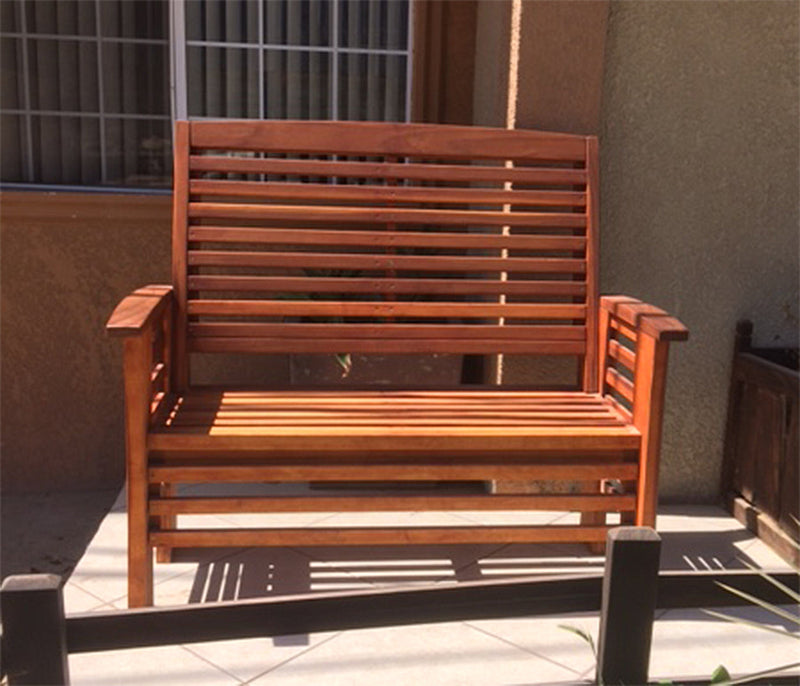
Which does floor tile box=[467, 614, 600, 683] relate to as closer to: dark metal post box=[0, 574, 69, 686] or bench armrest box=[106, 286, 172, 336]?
bench armrest box=[106, 286, 172, 336]

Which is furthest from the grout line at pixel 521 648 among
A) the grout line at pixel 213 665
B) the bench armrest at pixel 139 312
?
the bench armrest at pixel 139 312

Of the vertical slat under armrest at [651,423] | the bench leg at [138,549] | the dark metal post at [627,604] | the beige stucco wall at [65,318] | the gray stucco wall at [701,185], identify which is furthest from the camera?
the beige stucco wall at [65,318]

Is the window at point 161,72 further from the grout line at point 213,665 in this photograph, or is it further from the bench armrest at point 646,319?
the grout line at point 213,665

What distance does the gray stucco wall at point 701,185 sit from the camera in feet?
10.7

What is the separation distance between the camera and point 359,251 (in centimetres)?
345

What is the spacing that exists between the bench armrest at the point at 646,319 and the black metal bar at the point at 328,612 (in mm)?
1114

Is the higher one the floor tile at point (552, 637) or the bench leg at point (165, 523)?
the bench leg at point (165, 523)

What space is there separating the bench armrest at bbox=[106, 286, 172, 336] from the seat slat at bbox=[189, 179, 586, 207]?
412 millimetres

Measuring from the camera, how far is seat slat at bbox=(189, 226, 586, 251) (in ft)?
9.69

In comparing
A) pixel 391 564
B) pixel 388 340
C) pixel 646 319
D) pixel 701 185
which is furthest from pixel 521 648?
pixel 701 185

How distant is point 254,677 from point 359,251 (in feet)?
5.40

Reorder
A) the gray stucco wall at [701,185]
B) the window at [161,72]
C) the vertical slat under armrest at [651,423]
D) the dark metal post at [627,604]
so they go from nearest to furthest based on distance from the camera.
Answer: the dark metal post at [627,604], the vertical slat under armrest at [651,423], the gray stucco wall at [701,185], the window at [161,72]

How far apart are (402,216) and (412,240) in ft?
0.28

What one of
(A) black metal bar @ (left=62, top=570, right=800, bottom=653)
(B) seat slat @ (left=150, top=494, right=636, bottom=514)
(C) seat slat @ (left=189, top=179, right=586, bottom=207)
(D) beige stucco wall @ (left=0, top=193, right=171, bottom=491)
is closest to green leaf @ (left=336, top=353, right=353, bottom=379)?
(C) seat slat @ (left=189, top=179, right=586, bottom=207)
